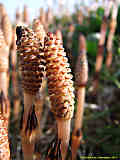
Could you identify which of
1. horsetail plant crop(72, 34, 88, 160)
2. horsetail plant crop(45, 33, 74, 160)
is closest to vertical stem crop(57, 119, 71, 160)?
horsetail plant crop(45, 33, 74, 160)

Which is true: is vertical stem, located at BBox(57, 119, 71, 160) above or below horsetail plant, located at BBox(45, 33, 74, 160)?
below

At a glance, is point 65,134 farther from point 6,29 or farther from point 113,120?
point 113,120

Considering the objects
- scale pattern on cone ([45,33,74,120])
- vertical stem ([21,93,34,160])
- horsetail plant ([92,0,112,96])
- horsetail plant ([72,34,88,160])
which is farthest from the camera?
horsetail plant ([92,0,112,96])

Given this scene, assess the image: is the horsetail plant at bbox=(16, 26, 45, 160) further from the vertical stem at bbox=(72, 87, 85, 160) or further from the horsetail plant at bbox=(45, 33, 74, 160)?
the vertical stem at bbox=(72, 87, 85, 160)

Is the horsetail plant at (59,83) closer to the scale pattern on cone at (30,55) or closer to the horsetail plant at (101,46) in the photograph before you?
the scale pattern on cone at (30,55)

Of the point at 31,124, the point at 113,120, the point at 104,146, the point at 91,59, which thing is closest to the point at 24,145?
the point at 31,124
